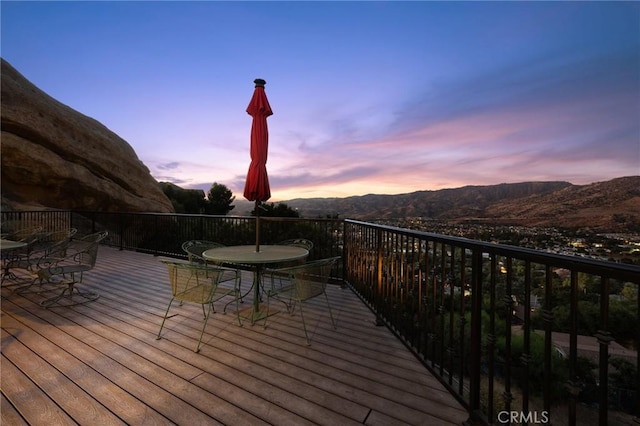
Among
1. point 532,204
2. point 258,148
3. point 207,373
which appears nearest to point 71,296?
point 207,373

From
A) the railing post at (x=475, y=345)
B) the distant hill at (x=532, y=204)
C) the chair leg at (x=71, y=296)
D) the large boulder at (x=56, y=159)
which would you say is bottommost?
the chair leg at (x=71, y=296)

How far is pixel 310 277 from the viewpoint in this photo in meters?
2.93

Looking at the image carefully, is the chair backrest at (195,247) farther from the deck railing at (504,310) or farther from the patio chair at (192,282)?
the deck railing at (504,310)

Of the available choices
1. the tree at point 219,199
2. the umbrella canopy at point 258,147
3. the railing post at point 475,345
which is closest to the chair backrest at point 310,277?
the umbrella canopy at point 258,147

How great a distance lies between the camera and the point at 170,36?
795 cm

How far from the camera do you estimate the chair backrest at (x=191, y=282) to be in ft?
8.53

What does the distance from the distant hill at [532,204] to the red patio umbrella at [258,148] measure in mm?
2455

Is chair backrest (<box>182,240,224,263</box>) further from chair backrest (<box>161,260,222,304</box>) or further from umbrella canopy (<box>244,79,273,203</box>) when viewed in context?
umbrella canopy (<box>244,79,273,203</box>)

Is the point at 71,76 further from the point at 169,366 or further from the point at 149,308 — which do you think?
the point at 169,366

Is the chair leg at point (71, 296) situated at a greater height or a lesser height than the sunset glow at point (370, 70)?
lesser

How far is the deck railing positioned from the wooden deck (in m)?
0.27

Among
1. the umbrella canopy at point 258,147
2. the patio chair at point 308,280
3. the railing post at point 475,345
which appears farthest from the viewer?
the umbrella canopy at point 258,147

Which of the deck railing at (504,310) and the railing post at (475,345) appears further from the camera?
the railing post at (475,345)

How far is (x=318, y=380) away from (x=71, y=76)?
44.6 ft
